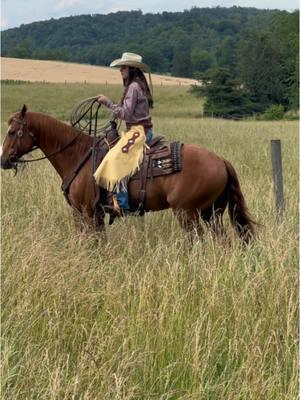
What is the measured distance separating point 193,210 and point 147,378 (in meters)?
2.56

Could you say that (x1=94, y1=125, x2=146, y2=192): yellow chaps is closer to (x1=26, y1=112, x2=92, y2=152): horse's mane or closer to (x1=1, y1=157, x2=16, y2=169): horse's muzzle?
(x1=26, y1=112, x2=92, y2=152): horse's mane

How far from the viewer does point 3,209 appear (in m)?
6.45

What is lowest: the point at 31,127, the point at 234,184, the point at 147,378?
the point at 147,378

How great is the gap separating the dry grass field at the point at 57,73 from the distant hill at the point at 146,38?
2260cm

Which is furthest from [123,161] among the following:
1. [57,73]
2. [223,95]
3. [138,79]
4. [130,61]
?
[57,73]

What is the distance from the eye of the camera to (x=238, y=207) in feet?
17.3

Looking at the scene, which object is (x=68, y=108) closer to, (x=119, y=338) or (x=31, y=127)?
(x=31, y=127)

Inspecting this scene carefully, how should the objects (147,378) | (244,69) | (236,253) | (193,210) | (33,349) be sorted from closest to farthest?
(147,378) → (33,349) → (236,253) → (193,210) → (244,69)

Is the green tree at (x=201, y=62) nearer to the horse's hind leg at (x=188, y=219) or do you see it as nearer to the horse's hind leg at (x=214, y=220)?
the horse's hind leg at (x=214, y=220)

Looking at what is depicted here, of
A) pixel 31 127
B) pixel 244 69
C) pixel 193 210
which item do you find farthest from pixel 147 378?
pixel 244 69

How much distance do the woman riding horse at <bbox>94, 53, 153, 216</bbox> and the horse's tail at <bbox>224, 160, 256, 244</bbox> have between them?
0.89 m

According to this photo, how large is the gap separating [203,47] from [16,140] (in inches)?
4985

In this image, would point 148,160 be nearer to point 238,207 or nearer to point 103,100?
point 103,100

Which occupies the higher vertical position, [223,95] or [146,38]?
[146,38]
